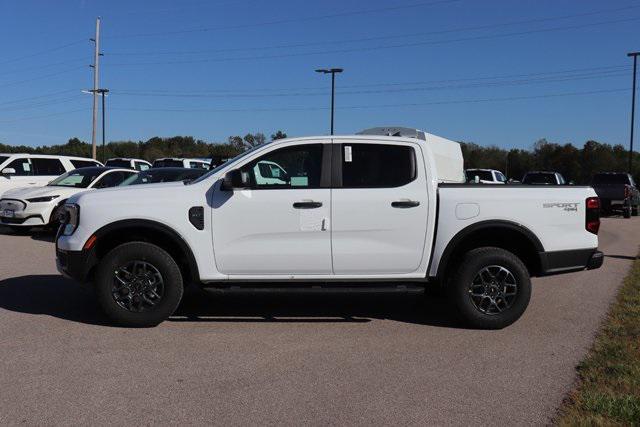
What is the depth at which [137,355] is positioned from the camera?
5.15 m

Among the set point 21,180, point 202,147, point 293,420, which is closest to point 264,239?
point 293,420

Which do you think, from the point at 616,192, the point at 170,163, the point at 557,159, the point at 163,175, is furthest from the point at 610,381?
the point at 557,159

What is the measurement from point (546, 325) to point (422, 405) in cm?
281

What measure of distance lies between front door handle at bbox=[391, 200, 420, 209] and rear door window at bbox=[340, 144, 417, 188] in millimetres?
185

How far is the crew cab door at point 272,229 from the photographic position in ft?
A: 19.3

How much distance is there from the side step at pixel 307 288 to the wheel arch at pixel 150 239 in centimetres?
29

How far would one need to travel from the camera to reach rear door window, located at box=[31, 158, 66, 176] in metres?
16.5

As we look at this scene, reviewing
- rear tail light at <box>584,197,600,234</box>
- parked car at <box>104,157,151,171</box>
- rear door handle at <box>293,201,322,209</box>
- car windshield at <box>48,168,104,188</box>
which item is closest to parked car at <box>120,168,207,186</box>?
car windshield at <box>48,168,104,188</box>

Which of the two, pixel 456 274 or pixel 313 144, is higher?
pixel 313 144

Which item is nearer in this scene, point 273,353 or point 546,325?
point 273,353

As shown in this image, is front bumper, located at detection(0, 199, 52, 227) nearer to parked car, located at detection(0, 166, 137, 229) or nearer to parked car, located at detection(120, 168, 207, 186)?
parked car, located at detection(0, 166, 137, 229)

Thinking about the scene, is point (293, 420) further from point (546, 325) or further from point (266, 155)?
point (546, 325)

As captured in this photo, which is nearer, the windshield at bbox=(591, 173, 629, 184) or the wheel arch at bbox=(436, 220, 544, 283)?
the wheel arch at bbox=(436, 220, 544, 283)

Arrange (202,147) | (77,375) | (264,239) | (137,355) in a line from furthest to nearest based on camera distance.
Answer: (202,147) → (264,239) → (137,355) → (77,375)
